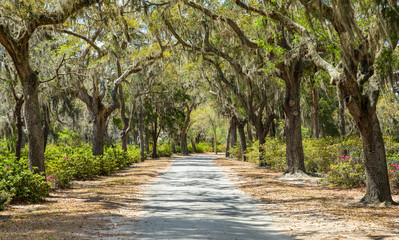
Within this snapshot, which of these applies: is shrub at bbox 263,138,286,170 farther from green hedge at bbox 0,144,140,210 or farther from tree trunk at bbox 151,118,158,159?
tree trunk at bbox 151,118,158,159

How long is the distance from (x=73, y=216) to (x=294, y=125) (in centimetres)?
912

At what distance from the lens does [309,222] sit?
568 centimetres

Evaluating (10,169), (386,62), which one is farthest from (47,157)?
(386,62)

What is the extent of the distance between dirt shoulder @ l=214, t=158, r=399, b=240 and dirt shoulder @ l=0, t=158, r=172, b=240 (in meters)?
2.68

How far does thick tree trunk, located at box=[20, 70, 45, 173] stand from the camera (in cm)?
840

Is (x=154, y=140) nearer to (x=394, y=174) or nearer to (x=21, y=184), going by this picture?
(x=21, y=184)

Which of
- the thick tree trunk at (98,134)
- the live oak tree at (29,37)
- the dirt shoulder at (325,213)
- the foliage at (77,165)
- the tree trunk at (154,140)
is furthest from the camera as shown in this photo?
the tree trunk at (154,140)

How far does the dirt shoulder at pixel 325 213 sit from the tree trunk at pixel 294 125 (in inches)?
116

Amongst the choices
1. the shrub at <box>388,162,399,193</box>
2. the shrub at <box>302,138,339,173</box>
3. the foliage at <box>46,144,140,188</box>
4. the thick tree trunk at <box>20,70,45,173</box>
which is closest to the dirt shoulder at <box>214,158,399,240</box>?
the shrub at <box>388,162,399,193</box>

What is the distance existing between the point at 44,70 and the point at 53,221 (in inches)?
359

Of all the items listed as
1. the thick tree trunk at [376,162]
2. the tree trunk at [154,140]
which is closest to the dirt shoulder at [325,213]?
the thick tree trunk at [376,162]

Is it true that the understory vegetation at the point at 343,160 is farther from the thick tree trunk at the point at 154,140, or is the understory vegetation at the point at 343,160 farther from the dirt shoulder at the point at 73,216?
the thick tree trunk at the point at 154,140

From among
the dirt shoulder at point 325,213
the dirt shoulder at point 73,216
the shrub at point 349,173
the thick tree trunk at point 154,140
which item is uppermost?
the thick tree trunk at point 154,140

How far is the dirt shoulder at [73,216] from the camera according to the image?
489 centimetres
